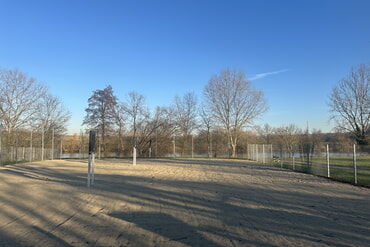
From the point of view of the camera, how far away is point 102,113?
42250 mm

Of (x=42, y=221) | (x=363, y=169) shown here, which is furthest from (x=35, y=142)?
(x=363, y=169)

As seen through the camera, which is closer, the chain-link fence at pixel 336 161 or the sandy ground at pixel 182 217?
the sandy ground at pixel 182 217

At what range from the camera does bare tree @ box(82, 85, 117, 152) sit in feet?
137

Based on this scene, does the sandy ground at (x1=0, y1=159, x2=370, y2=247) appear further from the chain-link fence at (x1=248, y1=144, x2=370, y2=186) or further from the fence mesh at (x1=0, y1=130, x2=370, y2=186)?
the fence mesh at (x1=0, y1=130, x2=370, y2=186)

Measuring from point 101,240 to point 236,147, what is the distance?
4228cm

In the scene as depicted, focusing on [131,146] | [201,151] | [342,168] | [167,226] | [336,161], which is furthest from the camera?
[131,146]

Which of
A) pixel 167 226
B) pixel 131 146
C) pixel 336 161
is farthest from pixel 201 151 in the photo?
pixel 167 226

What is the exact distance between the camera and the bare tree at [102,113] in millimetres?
41781

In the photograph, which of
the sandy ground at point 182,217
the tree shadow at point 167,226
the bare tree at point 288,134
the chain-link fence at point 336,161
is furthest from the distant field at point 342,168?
the bare tree at point 288,134

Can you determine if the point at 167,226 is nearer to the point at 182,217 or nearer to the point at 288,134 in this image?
the point at 182,217

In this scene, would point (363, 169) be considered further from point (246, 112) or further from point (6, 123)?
point (6, 123)

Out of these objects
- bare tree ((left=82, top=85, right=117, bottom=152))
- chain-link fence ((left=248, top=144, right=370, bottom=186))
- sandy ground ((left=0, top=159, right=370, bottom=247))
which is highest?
bare tree ((left=82, top=85, right=117, bottom=152))

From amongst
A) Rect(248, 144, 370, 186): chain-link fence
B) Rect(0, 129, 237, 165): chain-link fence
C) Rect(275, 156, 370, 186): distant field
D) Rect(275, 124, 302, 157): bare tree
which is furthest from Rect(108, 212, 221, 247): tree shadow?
Rect(275, 124, 302, 157): bare tree

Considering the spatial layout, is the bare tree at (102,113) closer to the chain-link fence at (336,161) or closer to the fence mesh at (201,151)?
the fence mesh at (201,151)
